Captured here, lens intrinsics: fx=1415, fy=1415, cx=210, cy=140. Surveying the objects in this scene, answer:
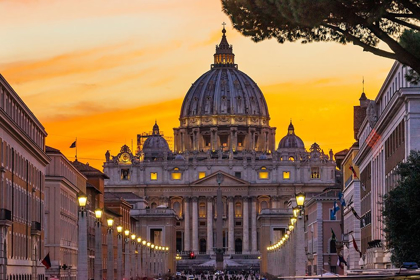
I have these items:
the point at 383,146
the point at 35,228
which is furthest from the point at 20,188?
the point at 383,146

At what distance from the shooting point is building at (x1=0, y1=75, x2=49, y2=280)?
59.5m

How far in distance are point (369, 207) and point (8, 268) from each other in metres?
25.8

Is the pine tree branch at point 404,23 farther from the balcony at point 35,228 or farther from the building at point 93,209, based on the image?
the building at point 93,209

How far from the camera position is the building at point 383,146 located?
5384 cm

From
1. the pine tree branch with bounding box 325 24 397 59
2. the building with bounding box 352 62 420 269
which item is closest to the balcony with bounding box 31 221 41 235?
the building with bounding box 352 62 420 269

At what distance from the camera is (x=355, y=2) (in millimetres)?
30578

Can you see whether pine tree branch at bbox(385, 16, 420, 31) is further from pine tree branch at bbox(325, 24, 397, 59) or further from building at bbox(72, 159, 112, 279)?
building at bbox(72, 159, 112, 279)

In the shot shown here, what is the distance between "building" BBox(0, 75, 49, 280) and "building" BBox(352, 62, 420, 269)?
15.9 metres

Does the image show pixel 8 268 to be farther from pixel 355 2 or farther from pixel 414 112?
pixel 355 2

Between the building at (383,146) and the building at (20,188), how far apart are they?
625 inches

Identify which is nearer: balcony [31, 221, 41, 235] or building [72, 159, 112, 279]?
balcony [31, 221, 41, 235]

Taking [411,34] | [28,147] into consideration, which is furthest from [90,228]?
[411,34]

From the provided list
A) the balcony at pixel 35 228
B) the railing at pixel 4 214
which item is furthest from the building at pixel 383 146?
the balcony at pixel 35 228

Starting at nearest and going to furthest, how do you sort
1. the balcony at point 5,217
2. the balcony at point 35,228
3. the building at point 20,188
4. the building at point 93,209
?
the balcony at point 5,217 < the building at point 20,188 < the balcony at point 35,228 < the building at point 93,209
